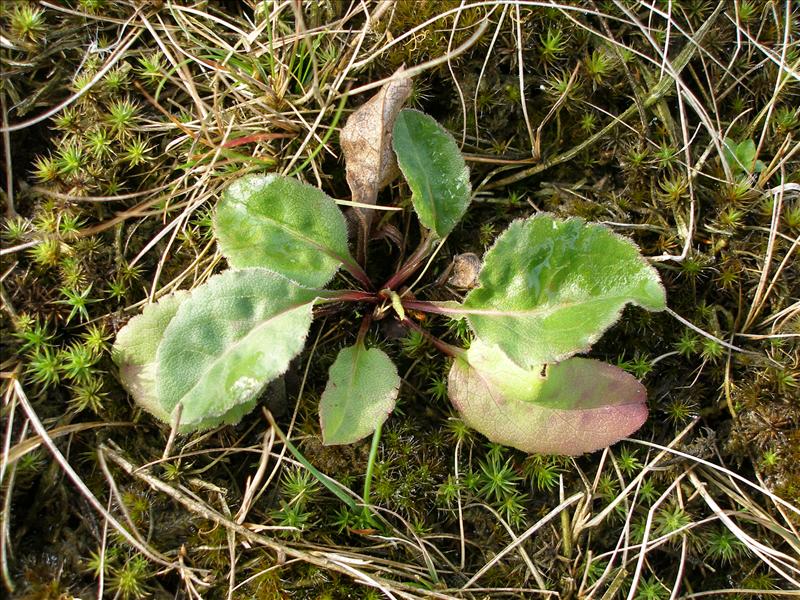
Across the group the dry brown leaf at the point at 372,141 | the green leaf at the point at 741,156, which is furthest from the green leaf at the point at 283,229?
the green leaf at the point at 741,156

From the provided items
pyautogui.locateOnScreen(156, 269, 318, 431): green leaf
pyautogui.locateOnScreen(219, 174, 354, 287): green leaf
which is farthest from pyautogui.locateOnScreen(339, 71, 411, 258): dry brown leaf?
pyautogui.locateOnScreen(156, 269, 318, 431): green leaf

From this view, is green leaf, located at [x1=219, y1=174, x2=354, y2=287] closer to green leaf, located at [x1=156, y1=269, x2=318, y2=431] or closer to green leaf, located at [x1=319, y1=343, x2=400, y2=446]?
green leaf, located at [x1=156, y1=269, x2=318, y2=431]

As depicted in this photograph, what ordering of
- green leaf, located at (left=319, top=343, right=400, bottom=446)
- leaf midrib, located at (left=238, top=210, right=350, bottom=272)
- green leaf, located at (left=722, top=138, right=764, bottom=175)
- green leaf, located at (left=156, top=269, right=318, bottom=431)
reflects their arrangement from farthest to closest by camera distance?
1. green leaf, located at (left=722, top=138, right=764, bottom=175)
2. leaf midrib, located at (left=238, top=210, right=350, bottom=272)
3. green leaf, located at (left=319, top=343, right=400, bottom=446)
4. green leaf, located at (left=156, top=269, right=318, bottom=431)

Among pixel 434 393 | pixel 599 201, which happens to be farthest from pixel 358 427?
pixel 599 201

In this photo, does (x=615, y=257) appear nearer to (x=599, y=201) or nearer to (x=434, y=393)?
(x=599, y=201)

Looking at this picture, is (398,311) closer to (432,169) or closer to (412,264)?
(412,264)

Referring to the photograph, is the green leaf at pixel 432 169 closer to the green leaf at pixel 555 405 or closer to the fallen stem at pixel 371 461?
the green leaf at pixel 555 405
